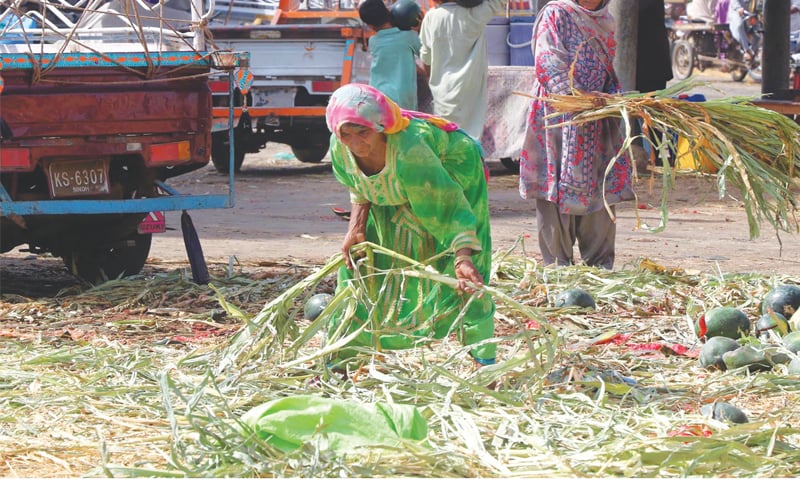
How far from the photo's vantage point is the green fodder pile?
3.68 metres

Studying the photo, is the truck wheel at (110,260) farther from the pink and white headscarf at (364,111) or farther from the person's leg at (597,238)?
the pink and white headscarf at (364,111)

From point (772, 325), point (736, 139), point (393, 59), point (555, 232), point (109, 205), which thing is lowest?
point (772, 325)

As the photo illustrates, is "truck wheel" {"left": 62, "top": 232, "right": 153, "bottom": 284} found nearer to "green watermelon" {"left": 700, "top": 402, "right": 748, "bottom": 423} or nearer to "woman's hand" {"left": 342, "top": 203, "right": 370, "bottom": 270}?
"woman's hand" {"left": 342, "top": 203, "right": 370, "bottom": 270}

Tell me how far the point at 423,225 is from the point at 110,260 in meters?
3.66

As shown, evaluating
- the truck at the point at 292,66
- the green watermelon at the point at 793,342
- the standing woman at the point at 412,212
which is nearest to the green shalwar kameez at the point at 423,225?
the standing woman at the point at 412,212

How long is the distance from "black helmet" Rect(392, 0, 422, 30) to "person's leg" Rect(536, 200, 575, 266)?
138 inches

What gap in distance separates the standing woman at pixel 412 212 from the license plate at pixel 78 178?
2639mm

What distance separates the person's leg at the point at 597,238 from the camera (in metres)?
7.28

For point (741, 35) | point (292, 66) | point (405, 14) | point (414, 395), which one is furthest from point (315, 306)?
point (741, 35)

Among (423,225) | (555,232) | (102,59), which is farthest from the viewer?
(555,232)

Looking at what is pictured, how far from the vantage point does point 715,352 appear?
17.0ft

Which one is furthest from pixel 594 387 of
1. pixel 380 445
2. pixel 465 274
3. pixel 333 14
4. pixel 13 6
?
pixel 333 14

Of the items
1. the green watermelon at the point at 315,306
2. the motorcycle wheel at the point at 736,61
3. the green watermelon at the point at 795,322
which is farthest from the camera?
the motorcycle wheel at the point at 736,61

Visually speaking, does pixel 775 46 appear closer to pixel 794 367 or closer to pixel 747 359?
pixel 747 359
